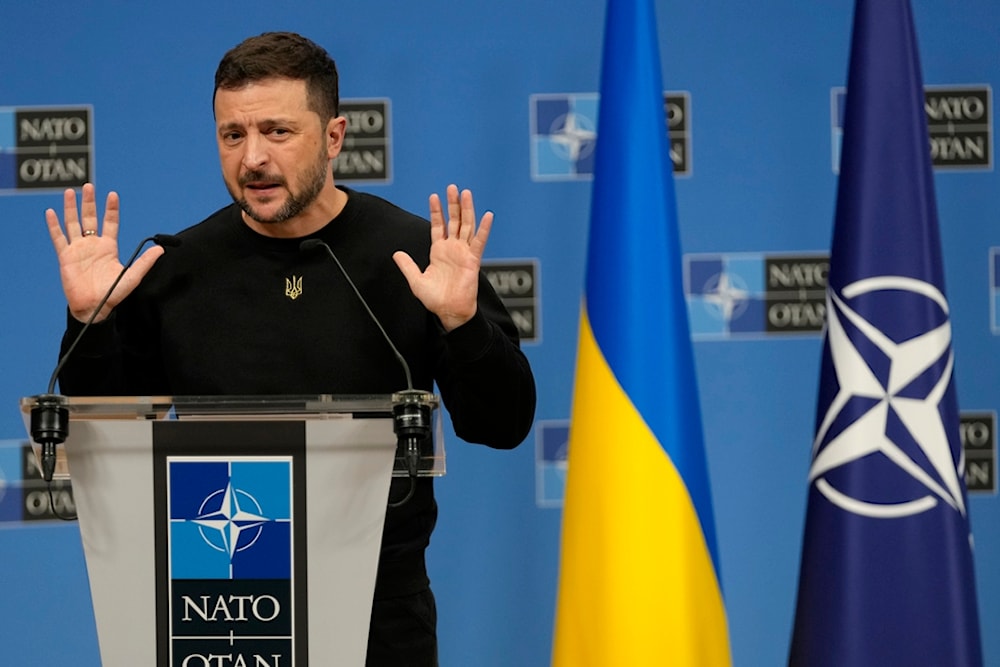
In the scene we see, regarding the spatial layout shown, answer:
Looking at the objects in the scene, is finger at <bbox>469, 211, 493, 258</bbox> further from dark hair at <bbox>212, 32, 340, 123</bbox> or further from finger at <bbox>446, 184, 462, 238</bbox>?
dark hair at <bbox>212, 32, 340, 123</bbox>

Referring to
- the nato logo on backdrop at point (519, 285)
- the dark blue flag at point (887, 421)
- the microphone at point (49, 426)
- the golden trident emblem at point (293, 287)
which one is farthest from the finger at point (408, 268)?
the nato logo on backdrop at point (519, 285)

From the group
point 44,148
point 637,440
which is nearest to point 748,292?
point 637,440

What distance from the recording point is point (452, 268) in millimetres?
1766

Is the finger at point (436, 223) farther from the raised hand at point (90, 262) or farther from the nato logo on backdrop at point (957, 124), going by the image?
the nato logo on backdrop at point (957, 124)

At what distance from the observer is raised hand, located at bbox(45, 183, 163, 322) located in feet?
5.81

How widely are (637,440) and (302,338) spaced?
69 centimetres

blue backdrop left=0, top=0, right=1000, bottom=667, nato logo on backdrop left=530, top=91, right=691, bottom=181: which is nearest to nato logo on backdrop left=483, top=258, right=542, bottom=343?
blue backdrop left=0, top=0, right=1000, bottom=667

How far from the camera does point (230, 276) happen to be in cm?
196

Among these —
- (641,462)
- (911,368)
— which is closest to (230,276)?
(641,462)

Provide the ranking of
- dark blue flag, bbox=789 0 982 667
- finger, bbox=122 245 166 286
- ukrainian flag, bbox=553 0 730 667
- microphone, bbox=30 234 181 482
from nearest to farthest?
microphone, bbox=30 234 181 482
finger, bbox=122 245 166 286
dark blue flag, bbox=789 0 982 667
ukrainian flag, bbox=553 0 730 667

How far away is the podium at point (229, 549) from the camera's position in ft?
4.49

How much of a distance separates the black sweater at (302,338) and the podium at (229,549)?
42 cm

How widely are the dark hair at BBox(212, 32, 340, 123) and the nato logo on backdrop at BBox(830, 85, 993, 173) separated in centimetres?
136

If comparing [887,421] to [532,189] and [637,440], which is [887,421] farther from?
[532,189]
